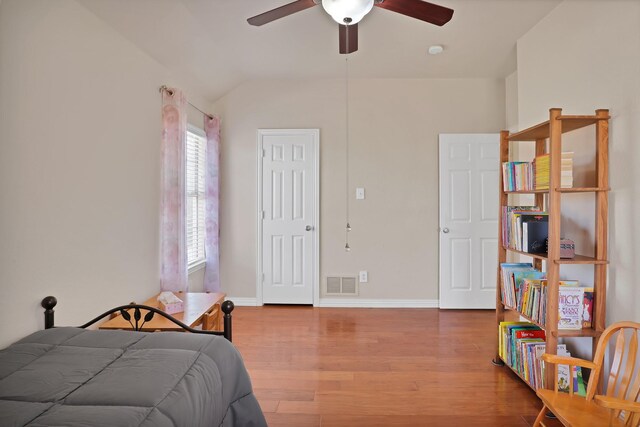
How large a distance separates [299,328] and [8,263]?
2.53 m

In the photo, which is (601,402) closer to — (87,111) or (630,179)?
(630,179)

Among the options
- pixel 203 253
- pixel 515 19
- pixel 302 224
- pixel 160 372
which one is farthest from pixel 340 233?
pixel 160 372

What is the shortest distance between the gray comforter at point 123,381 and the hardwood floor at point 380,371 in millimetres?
650

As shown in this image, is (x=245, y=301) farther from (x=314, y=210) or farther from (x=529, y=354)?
(x=529, y=354)

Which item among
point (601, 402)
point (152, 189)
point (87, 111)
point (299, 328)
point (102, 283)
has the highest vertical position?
point (87, 111)

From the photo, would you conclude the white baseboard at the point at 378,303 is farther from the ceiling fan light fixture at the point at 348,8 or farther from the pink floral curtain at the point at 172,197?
the ceiling fan light fixture at the point at 348,8

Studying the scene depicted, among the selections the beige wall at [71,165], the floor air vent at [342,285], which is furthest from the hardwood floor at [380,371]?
the beige wall at [71,165]

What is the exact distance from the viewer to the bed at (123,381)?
49.6 inches

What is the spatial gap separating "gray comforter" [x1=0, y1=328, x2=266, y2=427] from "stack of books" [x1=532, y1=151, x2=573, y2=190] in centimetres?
204

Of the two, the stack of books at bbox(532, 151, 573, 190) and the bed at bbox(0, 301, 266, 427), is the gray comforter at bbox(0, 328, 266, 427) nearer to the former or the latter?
the bed at bbox(0, 301, 266, 427)

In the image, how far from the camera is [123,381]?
4.75 ft

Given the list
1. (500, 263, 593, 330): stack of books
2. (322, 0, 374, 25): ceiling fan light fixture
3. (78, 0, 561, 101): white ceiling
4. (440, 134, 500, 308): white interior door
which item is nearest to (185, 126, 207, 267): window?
(78, 0, 561, 101): white ceiling

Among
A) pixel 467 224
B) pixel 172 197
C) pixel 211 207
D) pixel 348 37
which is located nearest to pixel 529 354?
pixel 467 224

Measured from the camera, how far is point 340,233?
4.55 m
